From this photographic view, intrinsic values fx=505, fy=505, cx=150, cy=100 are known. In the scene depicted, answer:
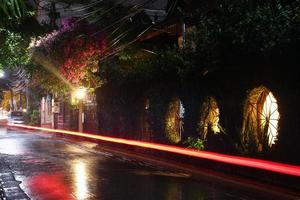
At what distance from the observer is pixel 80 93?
108ft

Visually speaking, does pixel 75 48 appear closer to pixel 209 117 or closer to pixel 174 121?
pixel 174 121

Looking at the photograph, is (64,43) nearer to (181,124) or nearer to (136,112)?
(136,112)

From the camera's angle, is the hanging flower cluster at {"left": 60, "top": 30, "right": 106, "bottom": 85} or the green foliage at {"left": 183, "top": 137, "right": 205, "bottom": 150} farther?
the hanging flower cluster at {"left": 60, "top": 30, "right": 106, "bottom": 85}

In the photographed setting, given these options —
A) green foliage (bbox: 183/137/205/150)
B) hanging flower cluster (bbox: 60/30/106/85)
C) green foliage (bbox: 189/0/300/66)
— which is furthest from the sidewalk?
hanging flower cluster (bbox: 60/30/106/85)

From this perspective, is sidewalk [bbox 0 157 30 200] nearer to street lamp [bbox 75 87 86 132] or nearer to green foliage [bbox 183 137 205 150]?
green foliage [bbox 183 137 205 150]

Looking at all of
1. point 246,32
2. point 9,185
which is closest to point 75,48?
point 246,32

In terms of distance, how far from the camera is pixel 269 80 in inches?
585

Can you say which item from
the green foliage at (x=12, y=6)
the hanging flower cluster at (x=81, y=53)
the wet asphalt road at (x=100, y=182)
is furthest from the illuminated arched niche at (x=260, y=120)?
the hanging flower cluster at (x=81, y=53)

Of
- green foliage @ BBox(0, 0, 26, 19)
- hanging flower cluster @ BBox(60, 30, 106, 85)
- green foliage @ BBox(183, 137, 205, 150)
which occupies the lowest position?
green foliage @ BBox(183, 137, 205, 150)

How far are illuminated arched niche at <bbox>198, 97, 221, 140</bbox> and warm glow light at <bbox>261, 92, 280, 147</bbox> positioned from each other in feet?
8.24

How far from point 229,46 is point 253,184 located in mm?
4809

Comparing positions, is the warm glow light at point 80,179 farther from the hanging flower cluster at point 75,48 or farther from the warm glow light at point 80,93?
the warm glow light at point 80,93

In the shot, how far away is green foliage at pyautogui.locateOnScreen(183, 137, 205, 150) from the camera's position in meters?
19.0

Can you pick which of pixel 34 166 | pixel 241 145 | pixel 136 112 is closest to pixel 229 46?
pixel 241 145
